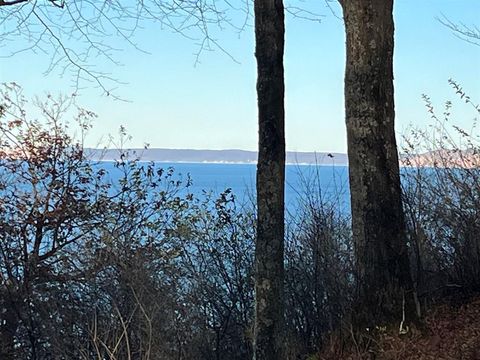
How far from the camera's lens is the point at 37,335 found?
8.21 metres

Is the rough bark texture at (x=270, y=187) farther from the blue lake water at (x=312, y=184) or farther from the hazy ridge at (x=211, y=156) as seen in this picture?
the blue lake water at (x=312, y=184)

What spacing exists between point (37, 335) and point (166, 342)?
2.29 meters

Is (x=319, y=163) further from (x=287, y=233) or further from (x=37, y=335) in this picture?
(x=37, y=335)

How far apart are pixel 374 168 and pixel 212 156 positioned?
35.2 feet

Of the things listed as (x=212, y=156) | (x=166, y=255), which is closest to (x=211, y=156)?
(x=212, y=156)

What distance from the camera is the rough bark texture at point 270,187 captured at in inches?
211

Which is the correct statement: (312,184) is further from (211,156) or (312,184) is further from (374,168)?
(211,156)

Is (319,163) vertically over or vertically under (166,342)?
over

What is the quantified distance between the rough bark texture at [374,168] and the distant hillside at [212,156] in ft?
2.12

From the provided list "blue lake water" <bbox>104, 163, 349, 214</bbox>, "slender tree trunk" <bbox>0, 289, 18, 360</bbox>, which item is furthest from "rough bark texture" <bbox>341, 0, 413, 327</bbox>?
"slender tree trunk" <bbox>0, 289, 18, 360</bbox>

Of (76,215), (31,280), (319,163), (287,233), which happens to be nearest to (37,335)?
(31,280)

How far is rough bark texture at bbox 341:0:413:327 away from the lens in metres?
5.25

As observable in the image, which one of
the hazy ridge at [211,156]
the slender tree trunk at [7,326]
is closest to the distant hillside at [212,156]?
the hazy ridge at [211,156]

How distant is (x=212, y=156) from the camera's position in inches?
626
